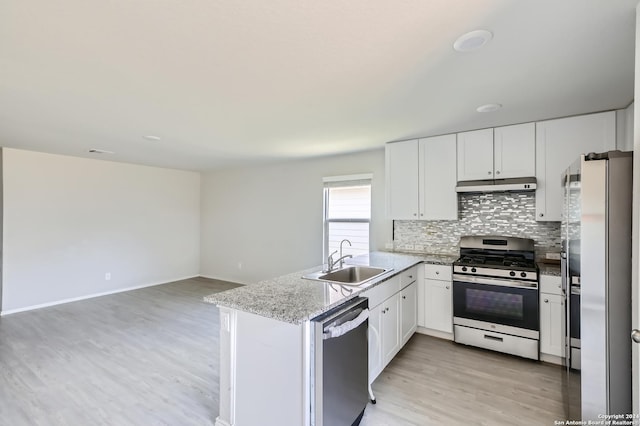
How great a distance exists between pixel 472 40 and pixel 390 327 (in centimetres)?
230

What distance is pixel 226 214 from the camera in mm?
6398

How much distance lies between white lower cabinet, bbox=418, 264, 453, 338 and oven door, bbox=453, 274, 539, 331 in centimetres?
12

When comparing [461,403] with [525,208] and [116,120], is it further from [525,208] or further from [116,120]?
[116,120]

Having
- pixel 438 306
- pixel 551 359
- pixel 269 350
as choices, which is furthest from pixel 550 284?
pixel 269 350

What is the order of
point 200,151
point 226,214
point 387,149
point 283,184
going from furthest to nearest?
point 226,214
point 283,184
point 200,151
point 387,149

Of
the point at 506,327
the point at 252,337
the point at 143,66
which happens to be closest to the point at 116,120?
the point at 143,66

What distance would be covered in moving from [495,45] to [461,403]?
250 cm

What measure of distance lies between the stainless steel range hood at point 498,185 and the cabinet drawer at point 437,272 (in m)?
0.92

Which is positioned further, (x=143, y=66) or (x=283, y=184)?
(x=283, y=184)

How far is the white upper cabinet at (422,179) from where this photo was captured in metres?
3.54

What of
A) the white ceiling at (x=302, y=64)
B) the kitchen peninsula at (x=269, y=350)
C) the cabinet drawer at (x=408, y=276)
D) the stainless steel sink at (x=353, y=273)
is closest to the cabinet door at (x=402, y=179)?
the white ceiling at (x=302, y=64)

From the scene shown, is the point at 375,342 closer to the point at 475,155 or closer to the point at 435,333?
the point at 435,333

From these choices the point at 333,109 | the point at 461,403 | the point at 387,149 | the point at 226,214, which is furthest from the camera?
the point at 226,214

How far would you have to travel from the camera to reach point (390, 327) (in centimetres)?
271
